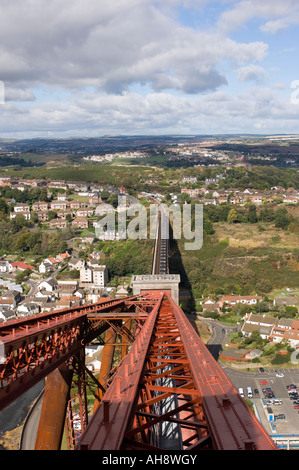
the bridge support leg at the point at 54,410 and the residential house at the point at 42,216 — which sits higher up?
the bridge support leg at the point at 54,410

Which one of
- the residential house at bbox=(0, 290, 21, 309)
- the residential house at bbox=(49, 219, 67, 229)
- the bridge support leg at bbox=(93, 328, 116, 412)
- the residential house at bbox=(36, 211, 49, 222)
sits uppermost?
the bridge support leg at bbox=(93, 328, 116, 412)

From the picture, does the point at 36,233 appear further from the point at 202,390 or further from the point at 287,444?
the point at 202,390

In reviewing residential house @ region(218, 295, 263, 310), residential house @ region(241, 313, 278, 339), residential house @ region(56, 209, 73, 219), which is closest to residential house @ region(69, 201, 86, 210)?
residential house @ region(56, 209, 73, 219)

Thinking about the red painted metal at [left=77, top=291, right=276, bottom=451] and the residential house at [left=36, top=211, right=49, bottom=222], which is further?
the residential house at [left=36, top=211, right=49, bottom=222]

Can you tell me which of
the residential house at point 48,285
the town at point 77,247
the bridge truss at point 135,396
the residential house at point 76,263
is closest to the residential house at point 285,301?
the town at point 77,247

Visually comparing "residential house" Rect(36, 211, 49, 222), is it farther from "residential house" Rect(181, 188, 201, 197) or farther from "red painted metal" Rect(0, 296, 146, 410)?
"red painted metal" Rect(0, 296, 146, 410)

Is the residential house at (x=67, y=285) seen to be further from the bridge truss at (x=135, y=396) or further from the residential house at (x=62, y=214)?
the bridge truss at (x=135, y=396)

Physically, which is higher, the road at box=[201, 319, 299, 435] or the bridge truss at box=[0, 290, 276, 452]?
the bridge truss at box=[0, 290, 276, 452]

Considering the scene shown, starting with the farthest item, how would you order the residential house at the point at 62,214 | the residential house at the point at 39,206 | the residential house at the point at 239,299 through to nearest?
the residential house at the point at 39,206 < the residential house at the point at 62,214 < the residential house at the point at 239,299

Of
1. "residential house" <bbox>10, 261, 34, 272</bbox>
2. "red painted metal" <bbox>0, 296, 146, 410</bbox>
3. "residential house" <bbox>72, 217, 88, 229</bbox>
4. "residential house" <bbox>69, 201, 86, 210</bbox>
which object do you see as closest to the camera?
"red painted metal" <bbox>0, 296, 146, 410</bbox>
